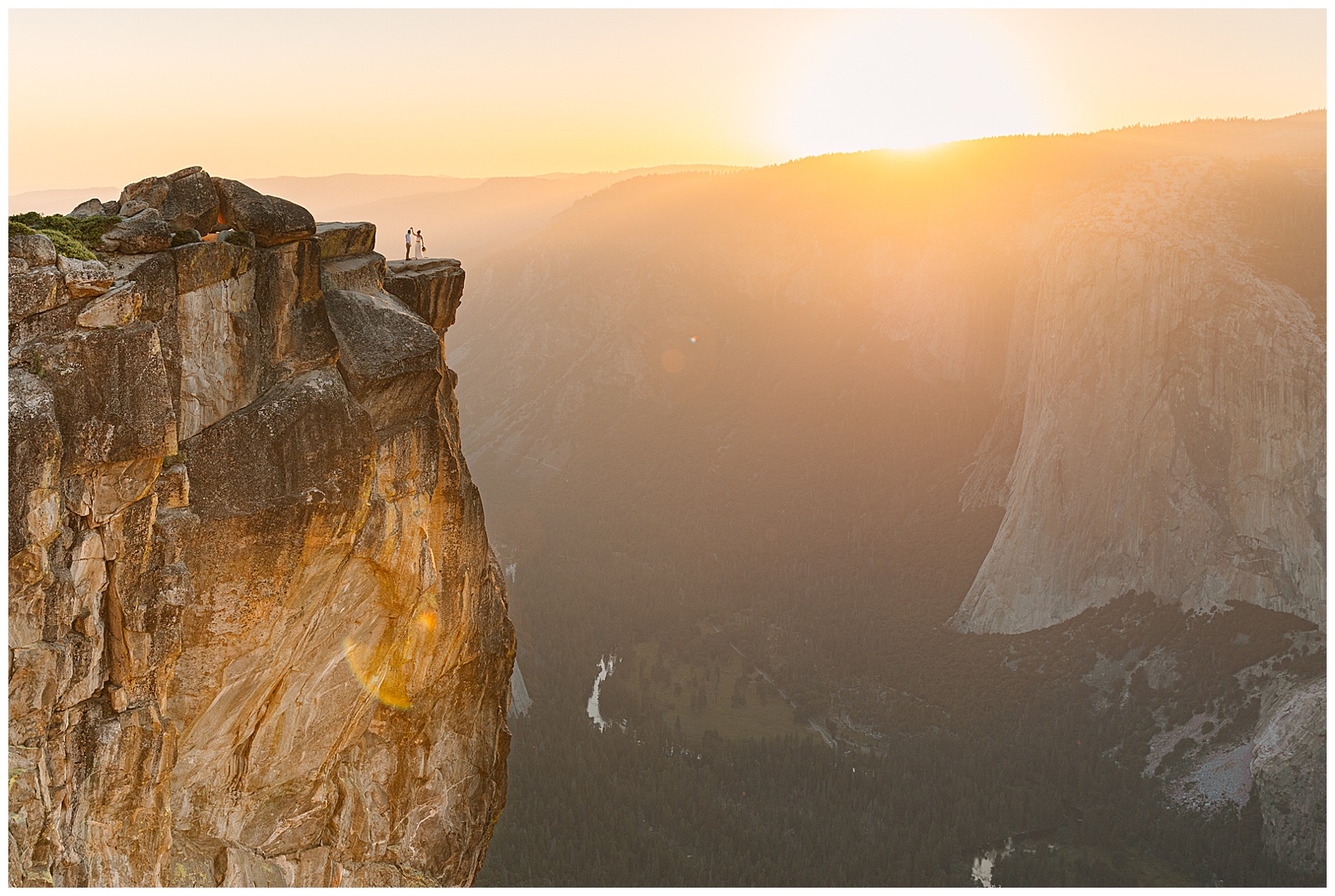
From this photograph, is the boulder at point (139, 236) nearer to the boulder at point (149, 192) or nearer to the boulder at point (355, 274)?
the boulder at point (149, 192)

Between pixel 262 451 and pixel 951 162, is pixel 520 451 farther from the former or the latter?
pixel 262 451

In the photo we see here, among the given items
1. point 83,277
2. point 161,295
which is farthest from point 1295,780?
point 83,277

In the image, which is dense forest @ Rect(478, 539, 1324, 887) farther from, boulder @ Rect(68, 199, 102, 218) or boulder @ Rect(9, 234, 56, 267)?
boulder @ Rect(9, 234, 56, 267)

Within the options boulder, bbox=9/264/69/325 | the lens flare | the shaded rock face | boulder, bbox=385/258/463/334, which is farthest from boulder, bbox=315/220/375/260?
the lens flare

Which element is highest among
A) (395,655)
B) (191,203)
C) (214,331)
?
(191,203)

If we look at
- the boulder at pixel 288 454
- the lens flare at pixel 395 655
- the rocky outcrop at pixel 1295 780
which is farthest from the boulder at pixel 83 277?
the rocky outcrop at pixel 1295 780

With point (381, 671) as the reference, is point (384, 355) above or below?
above

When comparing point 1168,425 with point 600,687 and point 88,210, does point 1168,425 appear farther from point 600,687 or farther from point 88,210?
point 88,210
